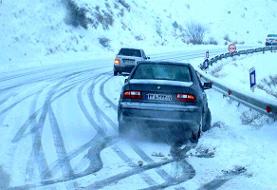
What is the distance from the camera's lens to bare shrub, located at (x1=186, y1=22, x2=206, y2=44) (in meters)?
61.1

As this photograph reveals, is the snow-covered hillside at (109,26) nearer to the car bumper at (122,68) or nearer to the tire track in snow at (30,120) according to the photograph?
the car bumper at (122,68)

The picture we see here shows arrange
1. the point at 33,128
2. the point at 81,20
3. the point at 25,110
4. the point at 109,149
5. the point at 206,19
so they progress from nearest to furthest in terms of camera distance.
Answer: the point at 109,149 < the point at 33,128 < the point at 25,110 < the point at 81,20 < the point at 206,19

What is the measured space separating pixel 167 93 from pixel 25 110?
461 centimetres

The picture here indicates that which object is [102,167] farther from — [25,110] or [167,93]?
[25,110]

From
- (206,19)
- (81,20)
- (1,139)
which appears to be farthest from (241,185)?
(206,19)

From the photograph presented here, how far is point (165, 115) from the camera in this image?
9.99m

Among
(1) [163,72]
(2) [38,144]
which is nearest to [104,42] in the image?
(1) [163,72]

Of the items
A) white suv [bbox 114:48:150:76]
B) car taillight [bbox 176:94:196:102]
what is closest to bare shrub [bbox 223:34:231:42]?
white suv [bbox 114:48:150:76]

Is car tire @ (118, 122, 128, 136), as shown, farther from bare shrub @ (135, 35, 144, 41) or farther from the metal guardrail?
bare shrub @ (135, 35, 144, 41)

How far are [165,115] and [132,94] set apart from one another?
28.1 inches

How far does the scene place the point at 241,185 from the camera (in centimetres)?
720

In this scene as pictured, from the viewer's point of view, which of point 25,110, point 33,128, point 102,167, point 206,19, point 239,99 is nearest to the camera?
point 102,167

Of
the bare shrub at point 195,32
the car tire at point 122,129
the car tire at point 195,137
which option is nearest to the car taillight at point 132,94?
the car tire at point 122,129

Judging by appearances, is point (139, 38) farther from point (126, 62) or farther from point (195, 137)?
point (195, 137)
